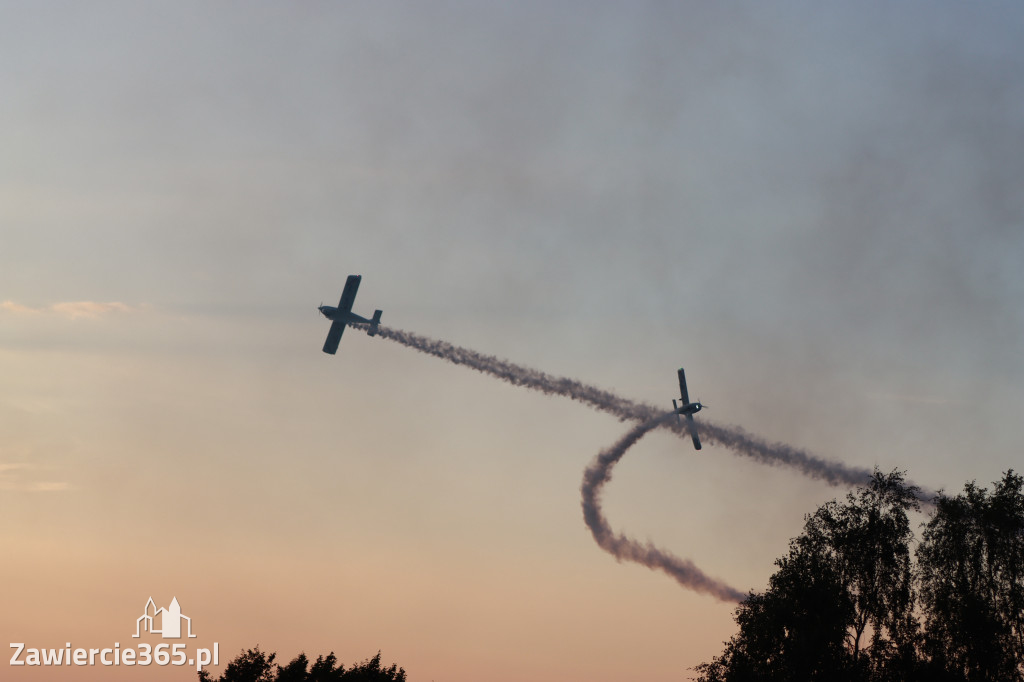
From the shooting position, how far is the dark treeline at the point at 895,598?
7369 cm

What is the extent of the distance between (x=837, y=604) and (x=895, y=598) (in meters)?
4.40

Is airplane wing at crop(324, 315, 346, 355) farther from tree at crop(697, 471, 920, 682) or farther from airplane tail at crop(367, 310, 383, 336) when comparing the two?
tree at crop(697, 471, 920, 682)

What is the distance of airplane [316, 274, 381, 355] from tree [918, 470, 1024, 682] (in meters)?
60.6

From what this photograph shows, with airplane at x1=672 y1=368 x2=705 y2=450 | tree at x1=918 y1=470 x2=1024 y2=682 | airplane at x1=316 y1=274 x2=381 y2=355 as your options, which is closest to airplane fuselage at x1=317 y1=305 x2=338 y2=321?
airplane at x1=316 y1=274 x2=381 y2=355

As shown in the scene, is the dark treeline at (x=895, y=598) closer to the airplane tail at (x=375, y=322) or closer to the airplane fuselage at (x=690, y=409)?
the airplane fuselage at (x=690, y=409)

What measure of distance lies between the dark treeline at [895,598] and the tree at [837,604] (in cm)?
8

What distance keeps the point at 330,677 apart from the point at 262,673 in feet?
22.7

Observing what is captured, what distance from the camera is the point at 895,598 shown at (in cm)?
7769

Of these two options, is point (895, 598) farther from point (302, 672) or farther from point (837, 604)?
point (302, 672)

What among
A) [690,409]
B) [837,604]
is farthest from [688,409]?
[837,604]

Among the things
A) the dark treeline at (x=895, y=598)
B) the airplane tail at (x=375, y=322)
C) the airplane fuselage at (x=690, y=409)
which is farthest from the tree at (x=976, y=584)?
the airplane tail at (x=375, y=322)

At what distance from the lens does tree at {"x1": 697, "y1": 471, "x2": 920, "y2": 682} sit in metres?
76.9

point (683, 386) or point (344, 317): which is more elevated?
point (344, 317)

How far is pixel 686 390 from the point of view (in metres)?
113
